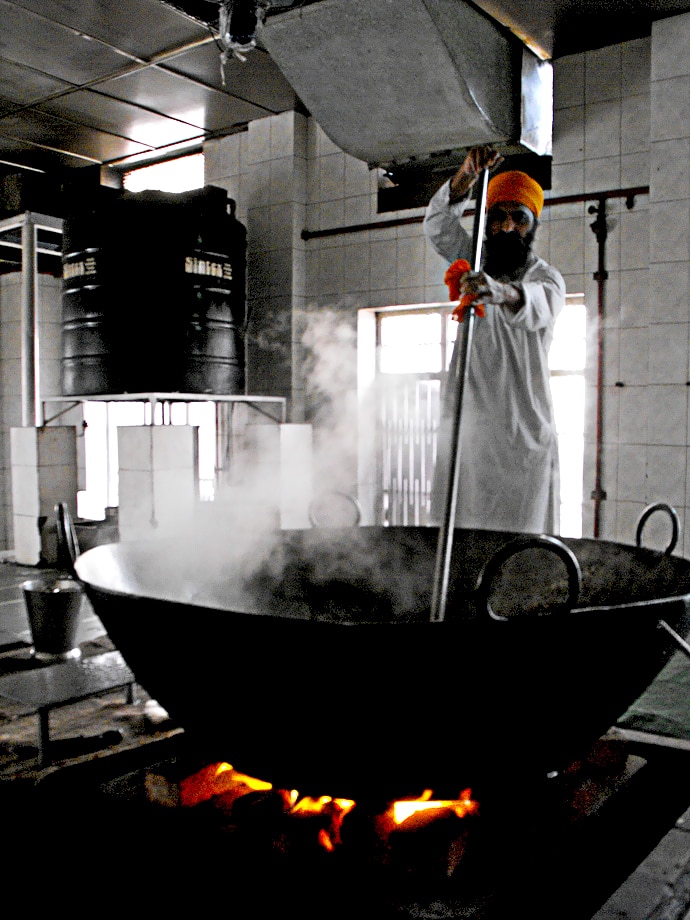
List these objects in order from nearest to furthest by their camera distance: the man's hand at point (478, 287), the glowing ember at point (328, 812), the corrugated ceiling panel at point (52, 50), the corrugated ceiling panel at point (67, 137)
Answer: the glowing ember at point (328, 812) → the man's hand at point (478, 287) → the corrugated ceiling panel at point (52, 50) → the corrugated ceiling panel at point (67, 137)

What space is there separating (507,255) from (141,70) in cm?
303

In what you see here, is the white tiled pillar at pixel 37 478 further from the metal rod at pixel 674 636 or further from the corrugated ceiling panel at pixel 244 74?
the metal rod at pixel 674 636

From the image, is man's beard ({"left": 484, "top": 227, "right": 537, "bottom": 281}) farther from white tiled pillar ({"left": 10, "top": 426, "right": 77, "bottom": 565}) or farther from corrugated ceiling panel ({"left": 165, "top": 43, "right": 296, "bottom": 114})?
white tiled pillar ({"left": 10, "top": 426, "right": 77, "bottom": 565})

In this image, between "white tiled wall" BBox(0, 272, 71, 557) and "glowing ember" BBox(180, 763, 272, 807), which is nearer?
"glowing ember" BBox(180, 763, 272, 807)

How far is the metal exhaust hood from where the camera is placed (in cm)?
234

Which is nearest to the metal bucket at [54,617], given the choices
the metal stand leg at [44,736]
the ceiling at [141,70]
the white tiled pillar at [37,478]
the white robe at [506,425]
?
the metal stand leg at [44,736]

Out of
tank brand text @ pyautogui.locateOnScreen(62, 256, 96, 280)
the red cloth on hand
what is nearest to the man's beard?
the red cloth on hand

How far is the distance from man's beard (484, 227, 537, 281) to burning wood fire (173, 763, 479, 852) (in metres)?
1.62

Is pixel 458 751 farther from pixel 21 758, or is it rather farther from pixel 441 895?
pixel 21 758

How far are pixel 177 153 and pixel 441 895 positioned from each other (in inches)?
224

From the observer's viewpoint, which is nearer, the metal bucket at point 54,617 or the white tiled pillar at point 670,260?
the metal bucket at point 54,617

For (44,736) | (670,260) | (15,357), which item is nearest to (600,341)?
(670,260)

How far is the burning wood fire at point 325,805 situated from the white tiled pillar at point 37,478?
3784 millimetres

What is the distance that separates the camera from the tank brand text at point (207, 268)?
453 cm
